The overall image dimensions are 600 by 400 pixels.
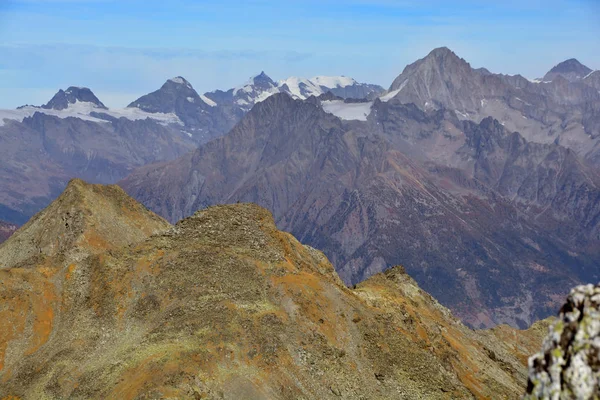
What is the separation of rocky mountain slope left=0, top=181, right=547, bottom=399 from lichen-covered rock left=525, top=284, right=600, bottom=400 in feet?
199

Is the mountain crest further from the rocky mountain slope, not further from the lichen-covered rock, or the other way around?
the lichen-covered rock

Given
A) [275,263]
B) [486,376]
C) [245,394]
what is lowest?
[486,376]

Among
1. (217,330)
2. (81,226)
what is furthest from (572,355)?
(81,226)

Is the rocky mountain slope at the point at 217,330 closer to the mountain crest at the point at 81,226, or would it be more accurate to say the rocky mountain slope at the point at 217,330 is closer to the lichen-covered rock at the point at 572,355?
the mountain crest at the point at 81,226

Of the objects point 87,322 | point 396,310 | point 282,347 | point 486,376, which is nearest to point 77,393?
point 87,322

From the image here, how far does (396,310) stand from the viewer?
4793 inches

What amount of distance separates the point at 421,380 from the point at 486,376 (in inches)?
969

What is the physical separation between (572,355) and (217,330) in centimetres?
7430

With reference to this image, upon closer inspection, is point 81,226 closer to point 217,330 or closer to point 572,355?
point 217,330

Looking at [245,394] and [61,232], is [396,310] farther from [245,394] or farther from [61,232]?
[61,232]

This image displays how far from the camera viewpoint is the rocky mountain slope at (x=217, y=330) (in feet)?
285

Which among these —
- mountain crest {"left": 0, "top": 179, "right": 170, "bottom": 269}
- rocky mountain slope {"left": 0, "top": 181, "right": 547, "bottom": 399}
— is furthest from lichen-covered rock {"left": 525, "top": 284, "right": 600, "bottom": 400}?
mountain crest {"left": 0, "top": 179, "right": 170, "bottom": 269}

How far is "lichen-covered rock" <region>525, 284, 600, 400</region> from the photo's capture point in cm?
2325

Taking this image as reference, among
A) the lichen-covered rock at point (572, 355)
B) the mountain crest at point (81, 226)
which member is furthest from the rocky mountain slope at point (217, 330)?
the lichen-covered rock at point (572, 355)
